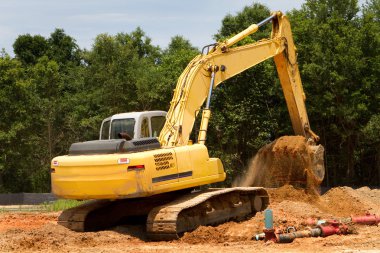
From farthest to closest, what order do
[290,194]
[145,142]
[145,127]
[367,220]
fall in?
[290,194]
[145,127]
[367,220]
[145,142]

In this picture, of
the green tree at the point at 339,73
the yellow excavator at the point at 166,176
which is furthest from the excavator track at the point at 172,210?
the green tree at the point at 339,73

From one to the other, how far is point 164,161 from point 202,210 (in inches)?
62.7

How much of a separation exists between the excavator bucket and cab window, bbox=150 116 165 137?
14.9 ft

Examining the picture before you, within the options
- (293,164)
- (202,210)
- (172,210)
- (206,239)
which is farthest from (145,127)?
(293,164)

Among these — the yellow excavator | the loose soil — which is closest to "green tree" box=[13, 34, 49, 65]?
the loose soil

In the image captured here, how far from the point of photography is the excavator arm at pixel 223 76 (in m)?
15.0

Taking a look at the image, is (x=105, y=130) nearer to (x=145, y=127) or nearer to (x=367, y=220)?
(x=145, y=127)

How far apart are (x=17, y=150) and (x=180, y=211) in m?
27.4

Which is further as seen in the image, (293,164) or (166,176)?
(293,164)

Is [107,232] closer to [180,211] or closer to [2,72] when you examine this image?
[180,211]

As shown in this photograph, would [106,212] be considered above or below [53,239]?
above

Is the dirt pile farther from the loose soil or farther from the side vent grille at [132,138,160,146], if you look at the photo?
the side vent grille at [132,138,160,146]

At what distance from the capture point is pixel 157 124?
15312mm

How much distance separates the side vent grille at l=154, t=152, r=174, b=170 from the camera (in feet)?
43.4
